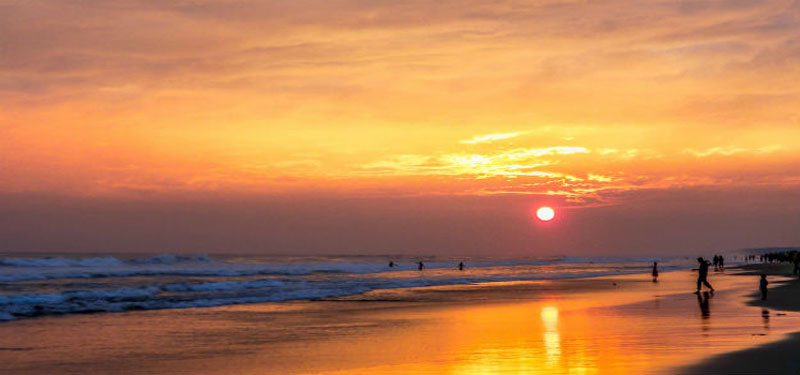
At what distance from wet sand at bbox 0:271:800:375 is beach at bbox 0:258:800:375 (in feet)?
0.11

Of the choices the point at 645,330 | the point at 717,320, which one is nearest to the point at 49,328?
the point at 645,330

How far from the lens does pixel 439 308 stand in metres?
29.7

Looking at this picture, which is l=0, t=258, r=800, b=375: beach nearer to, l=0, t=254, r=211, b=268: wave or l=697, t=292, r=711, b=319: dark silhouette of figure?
l=697, t=292, r=711, b=319: dark silhouette of figure

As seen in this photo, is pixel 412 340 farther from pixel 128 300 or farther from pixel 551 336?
pixel 128 300

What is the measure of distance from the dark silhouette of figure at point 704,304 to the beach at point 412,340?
51 millimetres

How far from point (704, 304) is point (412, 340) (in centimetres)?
1530

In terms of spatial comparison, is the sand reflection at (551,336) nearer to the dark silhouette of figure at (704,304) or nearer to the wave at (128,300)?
the dark silhouette of figure at (704,304)

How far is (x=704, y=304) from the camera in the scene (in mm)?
29156

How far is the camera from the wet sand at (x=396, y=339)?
47.7 feet

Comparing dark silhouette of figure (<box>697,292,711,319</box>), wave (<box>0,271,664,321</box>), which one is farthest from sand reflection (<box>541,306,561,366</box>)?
wave (<box>0,271,664,321</box>)

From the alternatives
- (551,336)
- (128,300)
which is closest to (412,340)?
(551,336)

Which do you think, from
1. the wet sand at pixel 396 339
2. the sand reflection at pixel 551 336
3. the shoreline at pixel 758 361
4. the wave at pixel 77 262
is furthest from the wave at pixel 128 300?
the wave at pixel 77 262

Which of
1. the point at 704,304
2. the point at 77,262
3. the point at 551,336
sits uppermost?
the point at 77,262

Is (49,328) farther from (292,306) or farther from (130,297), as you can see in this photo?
(130,297)
